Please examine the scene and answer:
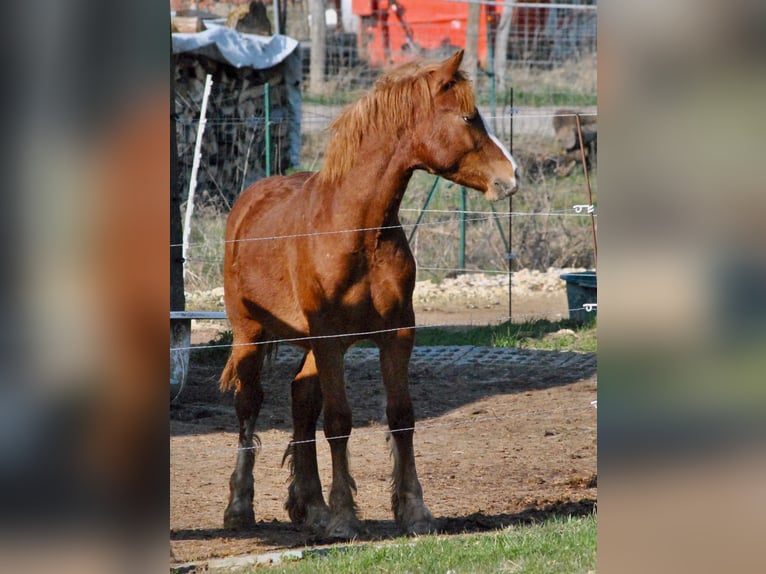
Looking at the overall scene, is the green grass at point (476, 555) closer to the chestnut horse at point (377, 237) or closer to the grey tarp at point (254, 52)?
the chestnut horse at point (377, 237)

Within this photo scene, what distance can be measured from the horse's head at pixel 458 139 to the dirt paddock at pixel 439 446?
174 centimetres

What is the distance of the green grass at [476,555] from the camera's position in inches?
159

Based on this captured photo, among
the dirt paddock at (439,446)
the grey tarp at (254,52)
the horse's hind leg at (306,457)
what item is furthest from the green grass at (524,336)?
the horse's hind leg at (306,457)

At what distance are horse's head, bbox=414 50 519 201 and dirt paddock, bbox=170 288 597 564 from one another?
5.72 ft

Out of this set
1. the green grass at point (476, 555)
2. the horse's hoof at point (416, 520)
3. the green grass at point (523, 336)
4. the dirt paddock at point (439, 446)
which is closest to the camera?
the green grass at point (476, 555)

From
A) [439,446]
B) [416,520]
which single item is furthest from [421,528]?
[439,446]

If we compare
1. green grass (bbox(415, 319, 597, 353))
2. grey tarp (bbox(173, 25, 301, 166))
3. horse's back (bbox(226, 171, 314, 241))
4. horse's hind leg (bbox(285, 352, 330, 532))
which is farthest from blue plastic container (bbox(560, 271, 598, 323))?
horse's hind leg (bbox(285, 352, 330, 532))

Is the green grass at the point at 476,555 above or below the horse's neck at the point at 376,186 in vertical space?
below

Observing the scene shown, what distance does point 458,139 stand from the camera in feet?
15.5

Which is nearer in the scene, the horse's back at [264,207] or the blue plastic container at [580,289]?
the horse's back at [264,207]

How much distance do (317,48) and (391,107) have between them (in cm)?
1278

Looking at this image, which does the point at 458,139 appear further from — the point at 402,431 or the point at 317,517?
the point at 317,517
